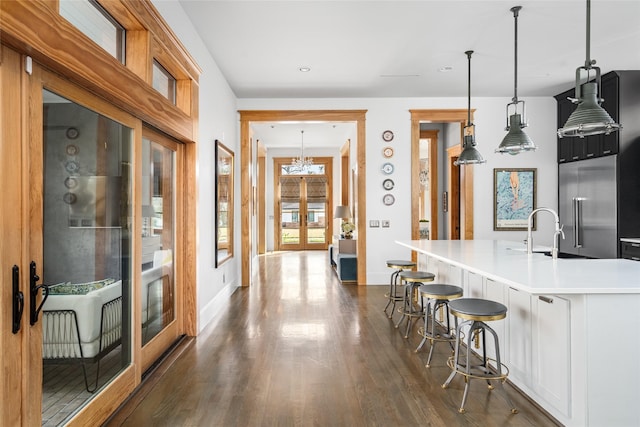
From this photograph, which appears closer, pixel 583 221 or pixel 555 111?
pixel 583 221

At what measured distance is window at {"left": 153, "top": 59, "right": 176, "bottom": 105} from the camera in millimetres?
3270

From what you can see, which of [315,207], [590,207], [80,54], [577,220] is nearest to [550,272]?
[80,54]

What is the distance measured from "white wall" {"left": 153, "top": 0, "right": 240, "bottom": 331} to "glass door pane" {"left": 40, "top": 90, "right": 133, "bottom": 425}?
1362 millimetres

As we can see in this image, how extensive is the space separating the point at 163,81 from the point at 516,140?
3.23 m

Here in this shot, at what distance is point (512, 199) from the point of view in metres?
6.51

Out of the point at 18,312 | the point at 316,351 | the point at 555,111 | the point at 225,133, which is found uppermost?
the point at 555,111

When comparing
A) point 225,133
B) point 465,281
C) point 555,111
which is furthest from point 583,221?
point 225,133

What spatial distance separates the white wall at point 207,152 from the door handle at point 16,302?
7.61ft

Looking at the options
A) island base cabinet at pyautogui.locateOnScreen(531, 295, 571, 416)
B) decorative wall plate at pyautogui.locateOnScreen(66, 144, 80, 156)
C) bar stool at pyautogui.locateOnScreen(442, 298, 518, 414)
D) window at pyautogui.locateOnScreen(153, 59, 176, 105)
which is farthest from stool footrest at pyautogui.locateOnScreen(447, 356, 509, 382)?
window at pyautogui.locateOnScreen(153, 59, 176, 105)

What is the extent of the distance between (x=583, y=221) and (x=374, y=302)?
10.6ft

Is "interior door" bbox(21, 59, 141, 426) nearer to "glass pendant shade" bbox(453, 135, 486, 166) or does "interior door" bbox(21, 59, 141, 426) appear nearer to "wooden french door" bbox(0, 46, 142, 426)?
"wooden french door" bbox(0, 46, 142, 426)

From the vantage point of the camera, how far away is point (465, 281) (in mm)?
3650

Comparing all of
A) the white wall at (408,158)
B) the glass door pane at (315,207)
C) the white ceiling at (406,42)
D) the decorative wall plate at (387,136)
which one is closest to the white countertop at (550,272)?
the white ceiling at (406,42)

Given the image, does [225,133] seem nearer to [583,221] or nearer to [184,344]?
[184,344]
